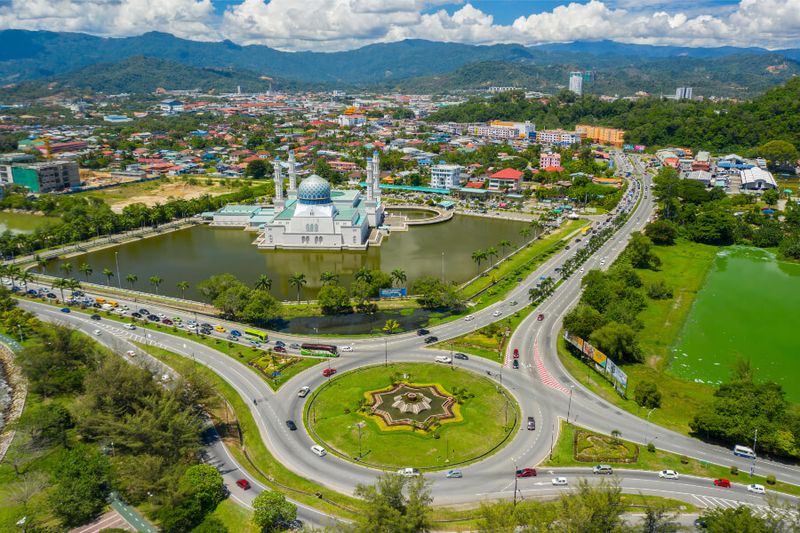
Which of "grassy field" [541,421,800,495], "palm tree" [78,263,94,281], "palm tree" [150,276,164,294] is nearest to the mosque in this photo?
"palm tree" [150,276,164,294]

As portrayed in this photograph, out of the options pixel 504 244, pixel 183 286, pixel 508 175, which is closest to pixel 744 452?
pixel 504 244

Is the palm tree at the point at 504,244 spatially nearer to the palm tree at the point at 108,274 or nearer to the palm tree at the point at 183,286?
the palm tree at the point at 183,286

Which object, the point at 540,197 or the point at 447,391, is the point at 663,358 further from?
the point at 540,197

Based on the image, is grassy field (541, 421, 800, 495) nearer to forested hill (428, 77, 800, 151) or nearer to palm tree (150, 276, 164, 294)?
→ palm tree (150, 276, 164, 294)

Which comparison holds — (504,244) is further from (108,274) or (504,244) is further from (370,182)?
(108,274)

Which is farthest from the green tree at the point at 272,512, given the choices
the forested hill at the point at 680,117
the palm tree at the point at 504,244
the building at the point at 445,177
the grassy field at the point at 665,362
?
the forested hill at the point at 680,117
